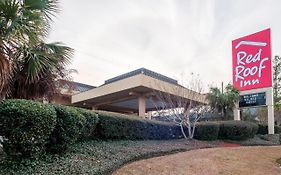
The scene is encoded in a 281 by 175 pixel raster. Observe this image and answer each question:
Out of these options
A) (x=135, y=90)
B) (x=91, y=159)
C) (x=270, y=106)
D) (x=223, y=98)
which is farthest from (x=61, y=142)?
(x=270, y=106)

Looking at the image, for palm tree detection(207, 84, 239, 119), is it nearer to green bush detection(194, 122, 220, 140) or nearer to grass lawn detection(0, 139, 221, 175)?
green bush detection(194, 122, 220, 140)

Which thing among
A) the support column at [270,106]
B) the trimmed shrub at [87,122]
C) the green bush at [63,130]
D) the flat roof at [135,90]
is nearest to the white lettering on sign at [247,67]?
the support column at [270,106]

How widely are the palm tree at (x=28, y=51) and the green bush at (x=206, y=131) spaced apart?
9128 mm

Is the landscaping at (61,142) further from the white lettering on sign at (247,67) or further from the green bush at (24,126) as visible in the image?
the white lettering on sign at (247,67)

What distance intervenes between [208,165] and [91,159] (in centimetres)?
385

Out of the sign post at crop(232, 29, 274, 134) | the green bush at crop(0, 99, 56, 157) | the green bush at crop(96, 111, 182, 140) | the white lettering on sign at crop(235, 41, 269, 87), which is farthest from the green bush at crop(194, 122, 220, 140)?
the green bush at crop(0, 99, 56, 157)

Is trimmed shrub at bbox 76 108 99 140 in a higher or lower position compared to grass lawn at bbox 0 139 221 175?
higher

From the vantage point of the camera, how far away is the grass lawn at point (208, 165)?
7.77 meters

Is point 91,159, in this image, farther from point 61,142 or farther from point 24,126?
point 24,126

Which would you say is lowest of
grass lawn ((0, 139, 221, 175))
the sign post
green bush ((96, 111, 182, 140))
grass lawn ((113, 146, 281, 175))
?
grass lawn ((113, 146, 281, 175))

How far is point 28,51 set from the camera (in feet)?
25.5

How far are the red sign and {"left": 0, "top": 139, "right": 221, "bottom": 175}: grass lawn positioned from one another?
38.1 ft

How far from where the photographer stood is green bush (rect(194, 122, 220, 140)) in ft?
50.9

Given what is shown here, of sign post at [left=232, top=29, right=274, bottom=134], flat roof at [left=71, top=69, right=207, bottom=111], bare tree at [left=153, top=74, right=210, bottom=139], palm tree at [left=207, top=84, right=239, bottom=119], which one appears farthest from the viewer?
palm tree at [left=207, top=84, right=239, bottom=119]
